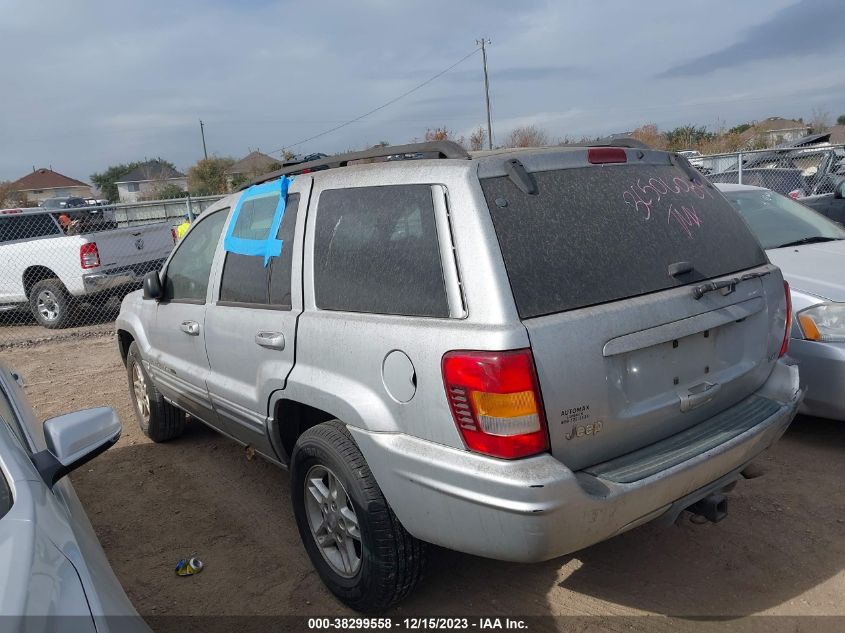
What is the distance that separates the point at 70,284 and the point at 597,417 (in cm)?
959

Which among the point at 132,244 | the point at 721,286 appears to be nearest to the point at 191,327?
the point at 721,286

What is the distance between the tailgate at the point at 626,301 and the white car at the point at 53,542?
145 centimetres

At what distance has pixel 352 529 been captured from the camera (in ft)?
9.53

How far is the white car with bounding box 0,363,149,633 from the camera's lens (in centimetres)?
159

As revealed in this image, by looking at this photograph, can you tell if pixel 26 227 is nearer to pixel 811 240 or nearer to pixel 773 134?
pixel 811 240

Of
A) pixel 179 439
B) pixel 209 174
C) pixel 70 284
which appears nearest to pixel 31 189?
pixel 209 174

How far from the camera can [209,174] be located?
44.3 m

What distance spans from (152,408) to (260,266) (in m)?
2.26

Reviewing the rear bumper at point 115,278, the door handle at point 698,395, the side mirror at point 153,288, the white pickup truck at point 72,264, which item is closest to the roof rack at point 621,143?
the door handle at point 698,395

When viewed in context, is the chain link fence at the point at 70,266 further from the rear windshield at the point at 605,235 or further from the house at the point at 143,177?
the house at the point at 143,177

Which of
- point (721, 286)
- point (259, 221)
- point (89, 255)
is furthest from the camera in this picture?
point (89, 255)

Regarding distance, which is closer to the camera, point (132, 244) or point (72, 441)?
point (72, 441)

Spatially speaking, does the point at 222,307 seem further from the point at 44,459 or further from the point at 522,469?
the point at 522,469

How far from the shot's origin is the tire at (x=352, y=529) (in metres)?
2.72
